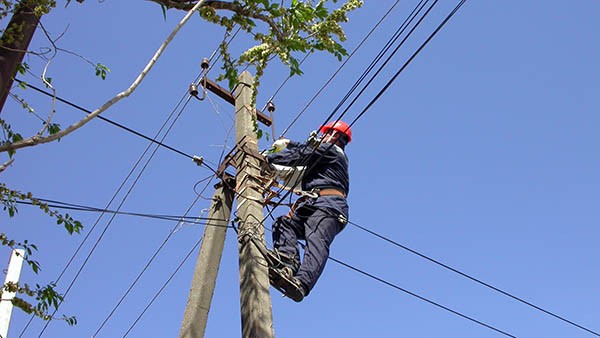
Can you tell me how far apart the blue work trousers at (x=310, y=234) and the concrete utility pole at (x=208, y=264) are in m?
0.46

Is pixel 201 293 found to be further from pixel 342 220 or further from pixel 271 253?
pixel 342 220

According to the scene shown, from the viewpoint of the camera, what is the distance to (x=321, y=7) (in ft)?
13.1

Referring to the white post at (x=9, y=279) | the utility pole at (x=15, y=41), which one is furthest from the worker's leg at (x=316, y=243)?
the utility pole at (x=15, y=41)

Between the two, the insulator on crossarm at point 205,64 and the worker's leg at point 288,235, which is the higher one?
the insulator on crossarm at point 205,64

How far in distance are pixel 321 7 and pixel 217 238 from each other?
2.13 meters

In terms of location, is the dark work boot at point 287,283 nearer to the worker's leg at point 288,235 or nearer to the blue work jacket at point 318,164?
the worker's leg at point 288,235

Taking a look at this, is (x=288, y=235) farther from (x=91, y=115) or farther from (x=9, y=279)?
(x=91, y=115)

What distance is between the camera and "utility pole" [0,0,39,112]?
284 centimetres

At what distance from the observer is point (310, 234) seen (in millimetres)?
5750

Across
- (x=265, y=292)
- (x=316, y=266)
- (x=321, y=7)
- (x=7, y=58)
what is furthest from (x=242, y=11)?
(x=316, y=266)

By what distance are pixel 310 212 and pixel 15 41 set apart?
339 cm

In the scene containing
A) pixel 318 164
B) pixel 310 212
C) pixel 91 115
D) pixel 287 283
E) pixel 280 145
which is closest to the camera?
pixel 91 115

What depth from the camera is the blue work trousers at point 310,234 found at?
544 cm

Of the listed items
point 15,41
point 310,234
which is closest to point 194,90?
point 310,234
